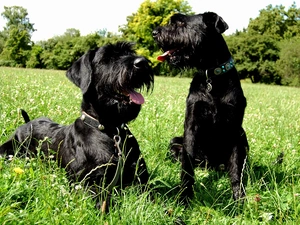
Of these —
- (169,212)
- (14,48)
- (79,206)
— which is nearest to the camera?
(79,206)

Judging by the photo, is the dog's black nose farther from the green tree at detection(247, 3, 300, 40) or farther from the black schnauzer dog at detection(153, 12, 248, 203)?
the green tree at detection(247, 3, 300, 40)

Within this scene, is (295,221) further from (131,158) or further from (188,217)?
(131,158)

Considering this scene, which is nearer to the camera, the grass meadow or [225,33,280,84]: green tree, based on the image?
the grass meadow

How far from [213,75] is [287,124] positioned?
151 inches

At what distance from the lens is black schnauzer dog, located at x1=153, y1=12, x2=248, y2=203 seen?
388cm

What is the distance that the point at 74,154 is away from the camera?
3.62 meters

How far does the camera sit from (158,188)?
3.83 metres

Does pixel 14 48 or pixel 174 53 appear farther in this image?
pixel 14 48

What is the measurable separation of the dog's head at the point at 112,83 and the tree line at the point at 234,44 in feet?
113

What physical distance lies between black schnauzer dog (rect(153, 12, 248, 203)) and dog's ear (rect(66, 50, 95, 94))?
1215mm

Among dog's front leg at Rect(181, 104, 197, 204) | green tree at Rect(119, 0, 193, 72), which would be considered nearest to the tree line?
green tree at Rect(119, 0, 193, 72)

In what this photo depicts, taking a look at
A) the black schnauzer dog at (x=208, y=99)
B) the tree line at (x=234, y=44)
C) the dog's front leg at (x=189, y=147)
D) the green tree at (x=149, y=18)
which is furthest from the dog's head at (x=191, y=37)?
the green tree at (x=149, y=18)

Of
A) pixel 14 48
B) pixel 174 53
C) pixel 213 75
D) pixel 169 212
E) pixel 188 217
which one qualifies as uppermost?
pixel 14 48

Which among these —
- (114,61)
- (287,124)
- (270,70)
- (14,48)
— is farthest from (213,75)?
(14,48)
